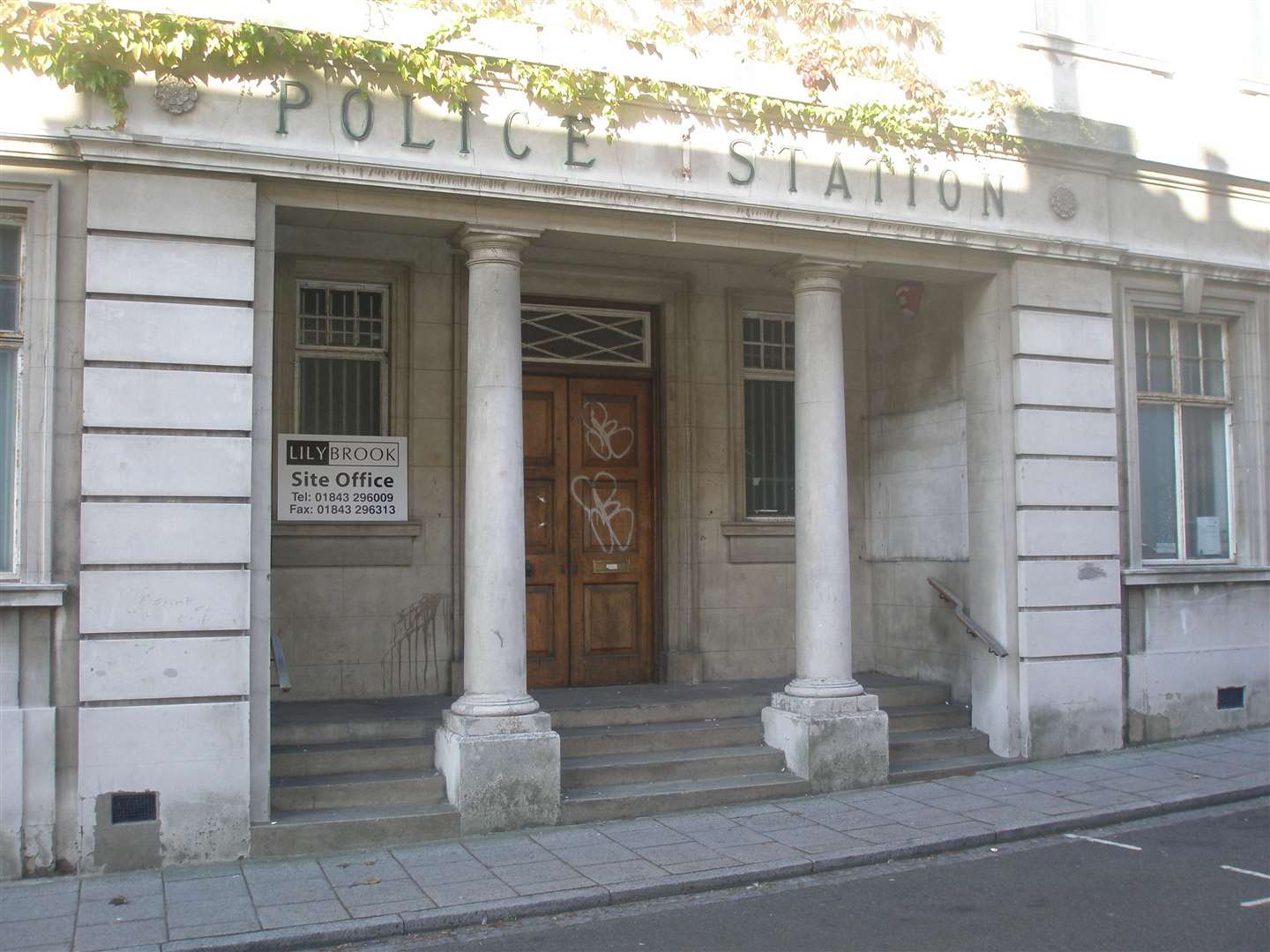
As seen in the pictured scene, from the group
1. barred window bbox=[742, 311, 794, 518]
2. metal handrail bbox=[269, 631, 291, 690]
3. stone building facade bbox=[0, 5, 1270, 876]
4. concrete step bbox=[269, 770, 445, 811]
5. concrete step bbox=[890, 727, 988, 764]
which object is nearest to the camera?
stone building facade bbox=[0, 5, 1270, 876]

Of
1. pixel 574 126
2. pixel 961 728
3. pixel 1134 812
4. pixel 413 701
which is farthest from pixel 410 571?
pixel 1134 812

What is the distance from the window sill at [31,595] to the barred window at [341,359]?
306cm

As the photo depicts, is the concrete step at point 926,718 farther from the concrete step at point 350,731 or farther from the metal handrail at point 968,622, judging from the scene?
the concrete step at point 350,731

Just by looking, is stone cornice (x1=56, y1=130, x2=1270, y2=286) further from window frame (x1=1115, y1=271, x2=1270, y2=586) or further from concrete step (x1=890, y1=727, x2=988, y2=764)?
concrete step (x1=890, y1=727, x2=988, y2=764)

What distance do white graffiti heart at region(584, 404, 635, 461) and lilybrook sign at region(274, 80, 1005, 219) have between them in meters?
2.94

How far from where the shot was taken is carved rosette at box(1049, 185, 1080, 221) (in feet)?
34.6

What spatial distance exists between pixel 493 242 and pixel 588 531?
3.47 meters

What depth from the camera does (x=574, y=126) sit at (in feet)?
28.8

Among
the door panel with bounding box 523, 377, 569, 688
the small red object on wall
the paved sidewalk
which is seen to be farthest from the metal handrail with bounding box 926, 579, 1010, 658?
the door panel with bounding box 523, 377, 569, 688

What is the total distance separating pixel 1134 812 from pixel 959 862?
1.84 metres

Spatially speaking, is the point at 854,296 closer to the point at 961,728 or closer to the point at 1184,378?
the point at 1184,378

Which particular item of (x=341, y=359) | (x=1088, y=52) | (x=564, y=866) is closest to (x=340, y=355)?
(x=341, y=359)

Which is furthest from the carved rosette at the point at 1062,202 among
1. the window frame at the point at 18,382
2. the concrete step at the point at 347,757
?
the window frame at the point at 18,382

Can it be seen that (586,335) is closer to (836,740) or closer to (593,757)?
(593,757)
